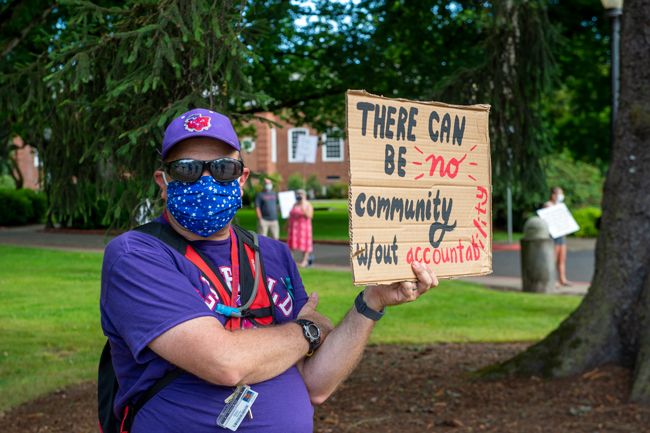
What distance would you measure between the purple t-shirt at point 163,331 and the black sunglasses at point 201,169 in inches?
8.0

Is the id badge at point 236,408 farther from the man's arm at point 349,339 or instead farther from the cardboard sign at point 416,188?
the cardboard sign at point 416,188

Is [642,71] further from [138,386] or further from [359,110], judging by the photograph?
[138,386]

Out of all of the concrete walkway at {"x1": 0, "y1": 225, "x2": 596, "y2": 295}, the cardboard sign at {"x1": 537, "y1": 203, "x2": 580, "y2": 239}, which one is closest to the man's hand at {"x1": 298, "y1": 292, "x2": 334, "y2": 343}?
the concrete walkway at {"x1": 0, "y1": 225, "x2": 596, "y2": 295}

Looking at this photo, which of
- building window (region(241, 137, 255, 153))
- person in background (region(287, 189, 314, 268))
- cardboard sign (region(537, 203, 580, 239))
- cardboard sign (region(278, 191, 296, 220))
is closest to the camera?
building window (region(241, 137, 255, 153))

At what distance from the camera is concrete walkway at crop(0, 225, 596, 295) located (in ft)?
51.6

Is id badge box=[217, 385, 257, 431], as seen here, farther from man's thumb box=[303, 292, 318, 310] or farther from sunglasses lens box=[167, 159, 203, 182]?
sunglasses lens box=[167, 159, 203, 182]

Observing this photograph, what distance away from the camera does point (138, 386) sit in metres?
2.50

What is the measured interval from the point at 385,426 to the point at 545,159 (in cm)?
322

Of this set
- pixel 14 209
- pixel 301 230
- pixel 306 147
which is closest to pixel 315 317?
pixel 301 230

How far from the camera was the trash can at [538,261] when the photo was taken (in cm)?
1386

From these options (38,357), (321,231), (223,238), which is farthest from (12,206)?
(223,238)

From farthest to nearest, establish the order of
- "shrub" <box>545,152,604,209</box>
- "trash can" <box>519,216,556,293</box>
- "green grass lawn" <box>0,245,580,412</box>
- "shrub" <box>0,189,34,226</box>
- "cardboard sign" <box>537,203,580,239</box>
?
"shrub" <box>0,189,34,226</box> < "shrub" <box>545,152,604,209</box> < "trash can" <box>519,216,556,293</box> < "cardboard sign" <box>537,203,580,239</box> < "green grass lawn" <box>0,245,580,412</box>

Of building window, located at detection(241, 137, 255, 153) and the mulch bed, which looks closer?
the mulch bed

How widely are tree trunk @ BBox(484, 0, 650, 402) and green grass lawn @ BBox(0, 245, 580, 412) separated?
3005 mm
